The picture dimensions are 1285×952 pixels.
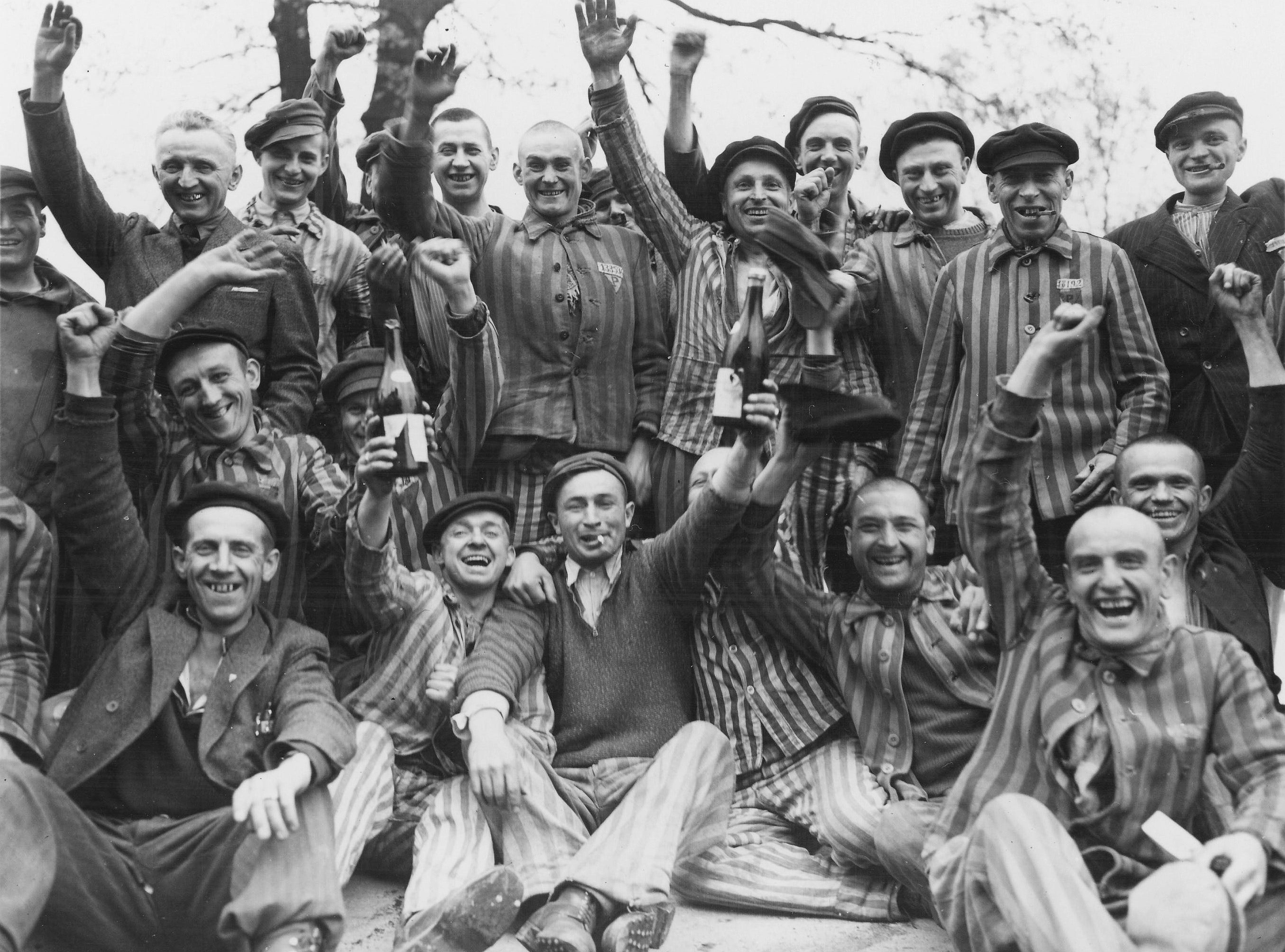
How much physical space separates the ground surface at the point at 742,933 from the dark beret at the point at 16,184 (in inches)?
102

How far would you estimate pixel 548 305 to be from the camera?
5.88 meters

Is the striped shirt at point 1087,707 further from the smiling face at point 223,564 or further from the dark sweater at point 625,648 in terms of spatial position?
the smiling face at point 223,564

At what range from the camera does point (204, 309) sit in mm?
5539

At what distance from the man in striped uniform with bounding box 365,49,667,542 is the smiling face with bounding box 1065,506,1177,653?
76.9 inches

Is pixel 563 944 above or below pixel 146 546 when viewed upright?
below

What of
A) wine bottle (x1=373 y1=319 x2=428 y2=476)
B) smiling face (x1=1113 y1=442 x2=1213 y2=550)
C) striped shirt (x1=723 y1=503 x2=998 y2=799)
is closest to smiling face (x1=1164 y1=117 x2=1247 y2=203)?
smiling face (x1=1113 y1=442 x2=1213 y2=550)

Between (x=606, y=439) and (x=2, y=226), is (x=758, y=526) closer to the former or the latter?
(x=606, y=439)

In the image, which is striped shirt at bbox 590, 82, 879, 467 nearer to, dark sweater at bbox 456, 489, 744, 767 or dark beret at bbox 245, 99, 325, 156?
dark sweater at bbox 456, 489, 744, 767

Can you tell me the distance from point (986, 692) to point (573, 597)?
4.36 ft

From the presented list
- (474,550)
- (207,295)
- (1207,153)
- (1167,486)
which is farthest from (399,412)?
(1207,153)

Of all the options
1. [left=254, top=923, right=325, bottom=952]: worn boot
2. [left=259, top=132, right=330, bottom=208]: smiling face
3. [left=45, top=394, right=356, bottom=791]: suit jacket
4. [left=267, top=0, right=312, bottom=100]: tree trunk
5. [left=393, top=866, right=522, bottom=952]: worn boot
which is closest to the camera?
[left=254, top=923, right=325, bottom=952]: worn boot

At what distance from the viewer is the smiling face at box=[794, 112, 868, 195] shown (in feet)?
19.9

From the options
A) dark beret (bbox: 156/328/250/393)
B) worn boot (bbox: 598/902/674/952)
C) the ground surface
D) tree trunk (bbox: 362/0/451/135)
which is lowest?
the ground surface

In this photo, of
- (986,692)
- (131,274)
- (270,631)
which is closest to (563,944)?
(270,631)
